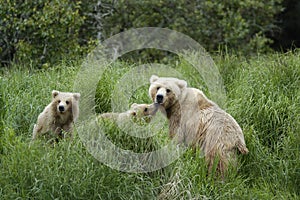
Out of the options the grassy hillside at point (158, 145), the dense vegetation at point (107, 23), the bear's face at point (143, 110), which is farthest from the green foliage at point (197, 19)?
the bear's face at point (143, 110)

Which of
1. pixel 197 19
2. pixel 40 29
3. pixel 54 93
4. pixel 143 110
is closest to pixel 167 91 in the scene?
pixel 143 110

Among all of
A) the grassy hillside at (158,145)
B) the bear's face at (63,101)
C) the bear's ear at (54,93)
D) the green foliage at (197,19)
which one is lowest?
the grassy hillside at (158,145)

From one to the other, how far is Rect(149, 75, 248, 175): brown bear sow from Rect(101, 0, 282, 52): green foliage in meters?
6.32

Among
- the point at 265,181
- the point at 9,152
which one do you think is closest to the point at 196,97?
the point at 265,181

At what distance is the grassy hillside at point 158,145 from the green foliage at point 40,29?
1122mm

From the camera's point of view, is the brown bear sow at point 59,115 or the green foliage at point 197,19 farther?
the green foliage at point 197,19

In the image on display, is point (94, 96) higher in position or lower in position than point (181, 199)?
higher

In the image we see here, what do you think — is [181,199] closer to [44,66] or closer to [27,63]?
[44,66]

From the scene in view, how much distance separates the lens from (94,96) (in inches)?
309

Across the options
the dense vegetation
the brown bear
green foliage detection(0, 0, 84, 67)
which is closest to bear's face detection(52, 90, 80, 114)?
the brown bear

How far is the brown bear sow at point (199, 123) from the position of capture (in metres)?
6.64

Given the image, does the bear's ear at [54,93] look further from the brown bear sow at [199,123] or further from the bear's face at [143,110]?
the brown bear sow at [199,123]

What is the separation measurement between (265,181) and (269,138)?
2.74 ft

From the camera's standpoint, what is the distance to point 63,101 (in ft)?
23.1
